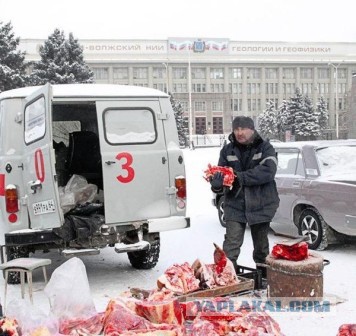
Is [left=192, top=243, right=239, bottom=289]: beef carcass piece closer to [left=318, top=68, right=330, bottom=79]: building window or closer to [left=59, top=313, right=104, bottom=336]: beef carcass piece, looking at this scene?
[left=59, top=313, right=104, bottom=336]: beef carcass piece

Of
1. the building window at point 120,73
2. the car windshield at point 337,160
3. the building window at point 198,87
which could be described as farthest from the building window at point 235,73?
the car windshield at point 337,160

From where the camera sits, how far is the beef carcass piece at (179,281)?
5.30 metres

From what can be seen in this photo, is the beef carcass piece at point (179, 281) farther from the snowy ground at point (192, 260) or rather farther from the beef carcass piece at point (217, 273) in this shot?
the snowy ground at point (192, 260)

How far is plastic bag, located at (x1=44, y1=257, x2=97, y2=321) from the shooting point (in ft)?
14.4

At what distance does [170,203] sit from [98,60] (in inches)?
3607

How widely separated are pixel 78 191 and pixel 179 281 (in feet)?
8.06

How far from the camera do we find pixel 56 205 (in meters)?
6.08

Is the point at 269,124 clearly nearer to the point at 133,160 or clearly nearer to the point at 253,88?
the point at 253,88

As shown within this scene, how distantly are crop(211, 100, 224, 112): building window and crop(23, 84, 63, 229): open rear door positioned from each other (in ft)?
312

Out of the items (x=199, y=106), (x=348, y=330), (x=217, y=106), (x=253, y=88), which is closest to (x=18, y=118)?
(x=348, y=330)

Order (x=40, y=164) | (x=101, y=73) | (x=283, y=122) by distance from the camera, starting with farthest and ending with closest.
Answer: (x=101, y=73) < (x=283, y=122) < (x=40, y=164)

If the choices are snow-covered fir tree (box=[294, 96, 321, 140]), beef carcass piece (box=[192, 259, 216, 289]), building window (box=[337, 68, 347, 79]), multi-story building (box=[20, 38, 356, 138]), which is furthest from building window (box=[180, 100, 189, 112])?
beef carcass piece (box=[192, 259, 216, 289])

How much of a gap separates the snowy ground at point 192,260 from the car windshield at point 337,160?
4.00 ft

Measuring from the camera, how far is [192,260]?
792 cm
